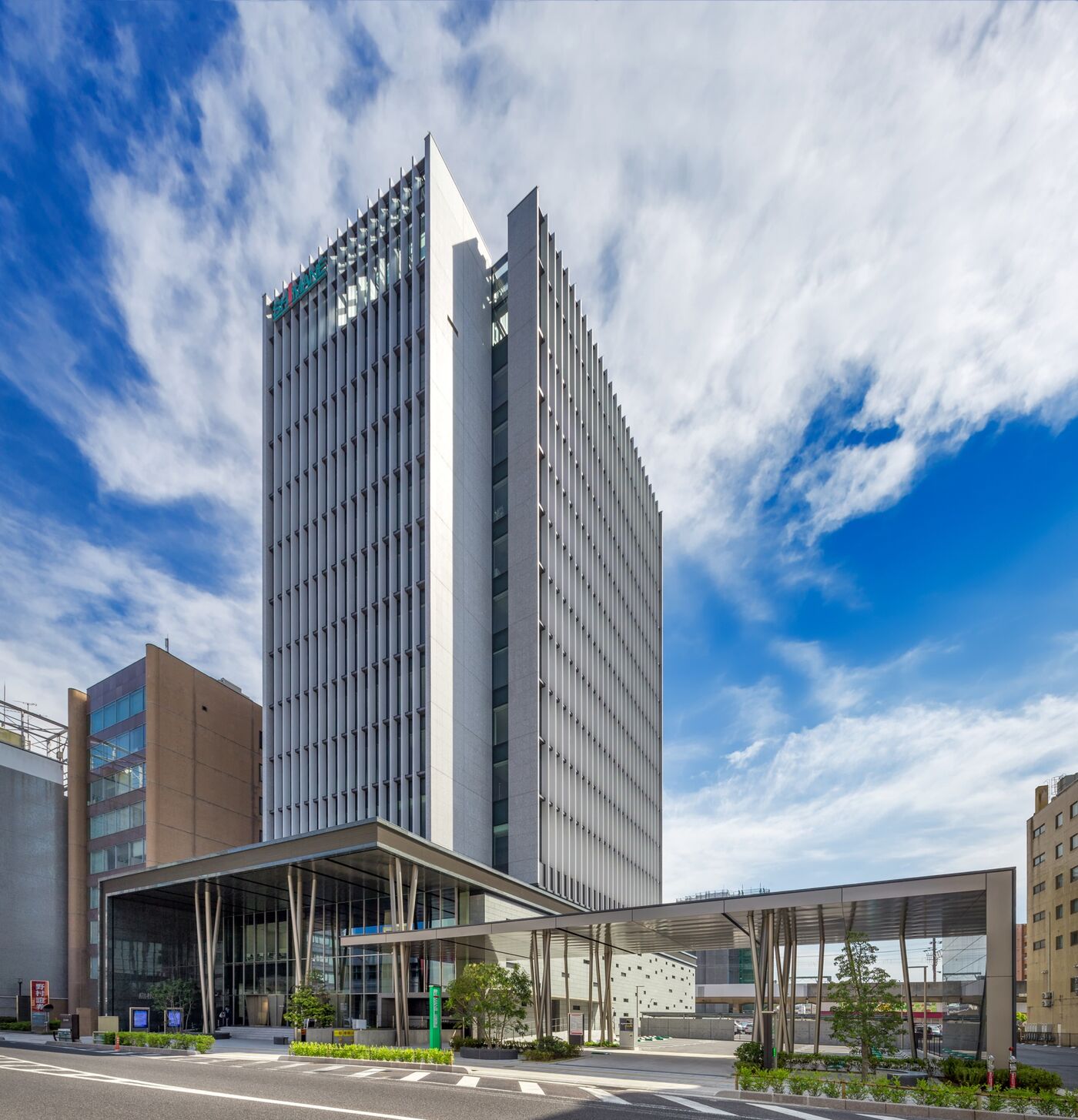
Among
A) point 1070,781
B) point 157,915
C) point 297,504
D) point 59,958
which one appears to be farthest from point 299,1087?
point 1070,781

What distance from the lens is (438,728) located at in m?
58.1

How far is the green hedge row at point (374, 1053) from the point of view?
29208 millimetres

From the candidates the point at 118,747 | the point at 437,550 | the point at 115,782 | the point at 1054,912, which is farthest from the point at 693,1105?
the point at 1054,912

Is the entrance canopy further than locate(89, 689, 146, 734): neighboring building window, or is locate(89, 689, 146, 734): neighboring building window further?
locate(89, 689, 146, 734): neighboring building window

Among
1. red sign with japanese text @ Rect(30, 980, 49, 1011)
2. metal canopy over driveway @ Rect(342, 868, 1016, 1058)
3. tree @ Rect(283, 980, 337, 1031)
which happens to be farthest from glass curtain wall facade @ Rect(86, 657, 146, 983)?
metal canopy over driveway @ Rect(342, 868, 1016, 1058)

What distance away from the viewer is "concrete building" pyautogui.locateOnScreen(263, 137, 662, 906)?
200 ft

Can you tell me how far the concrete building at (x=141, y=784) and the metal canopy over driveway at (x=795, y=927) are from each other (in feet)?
130

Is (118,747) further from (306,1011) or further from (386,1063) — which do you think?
(386,1063)

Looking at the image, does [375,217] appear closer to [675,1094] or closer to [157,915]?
Result: [157,915]

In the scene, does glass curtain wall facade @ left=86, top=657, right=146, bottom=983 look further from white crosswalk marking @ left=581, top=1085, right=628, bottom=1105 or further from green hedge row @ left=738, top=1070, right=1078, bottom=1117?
green hedge row @ left=738, top=1070, right=1078, bottom=1117

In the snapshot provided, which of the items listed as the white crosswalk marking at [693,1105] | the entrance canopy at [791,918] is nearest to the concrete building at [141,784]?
the entrance canopy at [791,918]

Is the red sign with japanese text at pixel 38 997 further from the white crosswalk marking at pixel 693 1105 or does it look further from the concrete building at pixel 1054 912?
the concrete building at pixel 1054 912

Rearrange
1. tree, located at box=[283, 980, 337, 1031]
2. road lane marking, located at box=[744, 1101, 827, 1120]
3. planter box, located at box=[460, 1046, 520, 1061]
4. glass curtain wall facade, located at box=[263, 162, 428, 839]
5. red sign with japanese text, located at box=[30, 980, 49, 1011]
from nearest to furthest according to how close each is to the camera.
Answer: road lane marking, located at box=[744, 1101, 827, 1120] < planter box, located at box=[460, 1046, 520, 1061] < tree, located at box=[283, 980, 337, 1031] < glass curtain wall facade, located at box=[263, 162, 428, 839] < red sign with japanese text, located at box=[30, 980, 49, 1011]

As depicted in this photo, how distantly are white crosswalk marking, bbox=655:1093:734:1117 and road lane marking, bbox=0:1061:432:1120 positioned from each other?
6421mm
